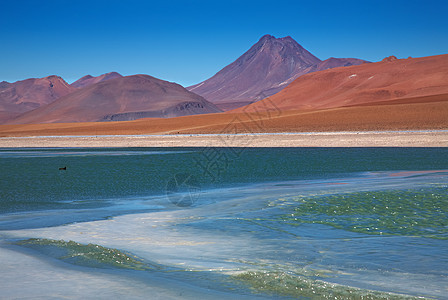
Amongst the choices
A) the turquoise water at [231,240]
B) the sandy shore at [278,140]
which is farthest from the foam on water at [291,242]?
the sandy shore at [278,140]

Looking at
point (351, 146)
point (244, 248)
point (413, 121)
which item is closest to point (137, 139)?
point (351, 146)

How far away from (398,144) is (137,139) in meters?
27.9

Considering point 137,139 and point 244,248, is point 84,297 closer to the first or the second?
point 244,248

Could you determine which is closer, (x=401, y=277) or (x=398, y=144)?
(x=401, y=277)

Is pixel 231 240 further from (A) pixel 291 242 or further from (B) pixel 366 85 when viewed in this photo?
(B) pixel 366 85

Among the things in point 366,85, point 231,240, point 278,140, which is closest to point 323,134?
point 278,140

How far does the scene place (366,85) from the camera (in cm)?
17088

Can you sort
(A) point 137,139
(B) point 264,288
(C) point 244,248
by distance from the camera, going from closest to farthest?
(B) point 264,288
(C) point 244,248
(A) point 137,139

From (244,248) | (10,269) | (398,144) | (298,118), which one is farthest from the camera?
(298,118)

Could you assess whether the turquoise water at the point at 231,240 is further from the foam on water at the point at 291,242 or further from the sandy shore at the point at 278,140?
the sandy shore at the point at 278,140

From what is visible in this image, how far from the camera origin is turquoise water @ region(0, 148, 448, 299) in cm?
639

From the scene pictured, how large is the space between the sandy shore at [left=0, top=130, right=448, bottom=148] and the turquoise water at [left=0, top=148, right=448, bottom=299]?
85.4 feet

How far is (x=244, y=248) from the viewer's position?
8.45 meters

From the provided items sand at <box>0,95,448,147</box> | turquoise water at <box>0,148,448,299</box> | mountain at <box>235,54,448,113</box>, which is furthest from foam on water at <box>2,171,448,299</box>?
mountain at <box>235,54,448,113</box>
